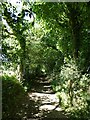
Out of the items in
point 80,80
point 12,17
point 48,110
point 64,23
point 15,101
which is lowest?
point 48,110

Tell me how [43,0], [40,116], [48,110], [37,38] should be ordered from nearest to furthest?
[40,116] → [48,110] → [43,0] → [37,38]

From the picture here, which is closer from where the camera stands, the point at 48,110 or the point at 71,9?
the point at 48,110

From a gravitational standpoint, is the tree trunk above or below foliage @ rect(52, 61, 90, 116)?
above

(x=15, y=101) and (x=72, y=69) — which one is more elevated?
(x=72, y=69)

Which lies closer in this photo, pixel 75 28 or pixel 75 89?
pixel 75 89

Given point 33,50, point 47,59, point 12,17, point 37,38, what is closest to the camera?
point 12,17

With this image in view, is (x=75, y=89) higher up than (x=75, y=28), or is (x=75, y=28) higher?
(x=75, y=28)

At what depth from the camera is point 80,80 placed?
12.5 m

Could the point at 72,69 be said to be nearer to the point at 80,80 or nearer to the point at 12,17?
the point at 80,80

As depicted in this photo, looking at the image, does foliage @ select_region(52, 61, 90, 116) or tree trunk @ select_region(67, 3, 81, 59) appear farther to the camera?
tree trunk @ select_region(67, 3, 81, 59)

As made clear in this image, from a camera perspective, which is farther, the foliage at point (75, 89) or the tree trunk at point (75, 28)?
the tree trunk at point (75, 28)

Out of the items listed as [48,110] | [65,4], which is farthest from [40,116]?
[65,4]

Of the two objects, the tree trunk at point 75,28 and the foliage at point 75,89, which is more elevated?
the tree trunk at point 75,28

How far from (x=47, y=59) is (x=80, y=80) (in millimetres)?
21142
